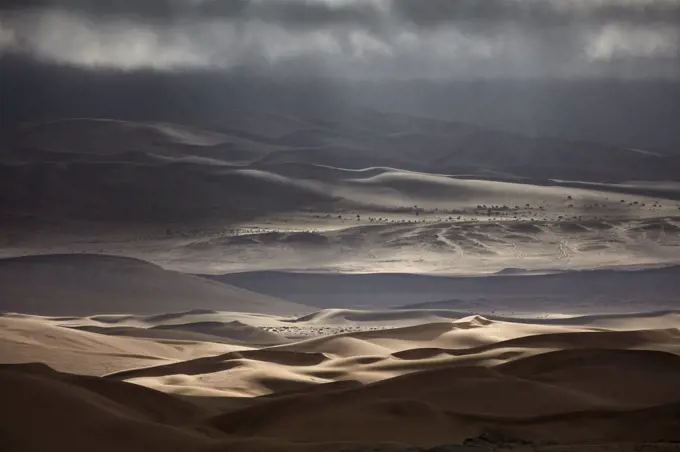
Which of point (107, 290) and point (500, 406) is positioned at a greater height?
point (107, 290)

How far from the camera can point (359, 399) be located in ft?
32.8

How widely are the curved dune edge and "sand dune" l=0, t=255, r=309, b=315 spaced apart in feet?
34.5

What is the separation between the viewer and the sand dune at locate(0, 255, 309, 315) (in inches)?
975

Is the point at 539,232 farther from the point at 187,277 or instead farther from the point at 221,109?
the point at 221,109

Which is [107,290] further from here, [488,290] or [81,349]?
[81,349]

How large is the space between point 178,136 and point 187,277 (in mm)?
20644

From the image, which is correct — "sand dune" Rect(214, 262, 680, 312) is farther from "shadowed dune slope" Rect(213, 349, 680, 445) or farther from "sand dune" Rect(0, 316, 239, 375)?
"shadowed dune slope" Rect(213, 349, 680, 445)

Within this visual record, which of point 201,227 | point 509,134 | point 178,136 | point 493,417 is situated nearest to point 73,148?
point 178,136

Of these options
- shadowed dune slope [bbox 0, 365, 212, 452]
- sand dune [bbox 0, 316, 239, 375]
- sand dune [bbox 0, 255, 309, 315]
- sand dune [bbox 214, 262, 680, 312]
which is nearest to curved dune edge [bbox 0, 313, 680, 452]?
shadowed dune slope [bbox 0, 365, 212, 452]

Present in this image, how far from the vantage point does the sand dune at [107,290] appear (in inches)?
975

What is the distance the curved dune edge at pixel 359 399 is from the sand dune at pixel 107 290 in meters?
10.5

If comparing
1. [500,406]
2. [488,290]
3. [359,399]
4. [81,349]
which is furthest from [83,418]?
[488,290]

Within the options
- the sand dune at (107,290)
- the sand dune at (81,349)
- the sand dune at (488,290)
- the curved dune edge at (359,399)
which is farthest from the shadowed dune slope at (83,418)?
the sand dune at (488,290)

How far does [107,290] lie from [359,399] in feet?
55.7
